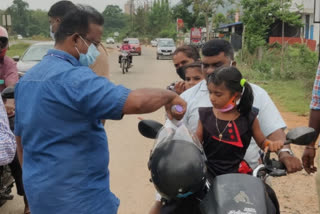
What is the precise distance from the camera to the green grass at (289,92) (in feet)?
32.4

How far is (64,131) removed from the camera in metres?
2.09

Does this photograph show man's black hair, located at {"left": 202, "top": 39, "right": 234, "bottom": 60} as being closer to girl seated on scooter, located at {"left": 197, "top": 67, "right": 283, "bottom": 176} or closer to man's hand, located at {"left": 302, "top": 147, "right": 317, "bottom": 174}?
girl seated on scooter, located at {"left": 197, "top": 67, "right": 283, "bottom": 176}

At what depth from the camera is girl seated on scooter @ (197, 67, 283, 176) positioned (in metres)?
2.59

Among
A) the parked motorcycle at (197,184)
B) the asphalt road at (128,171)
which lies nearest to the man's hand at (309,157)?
the parked motorcycle at (197,184)

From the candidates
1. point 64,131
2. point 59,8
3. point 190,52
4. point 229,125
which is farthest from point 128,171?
point 64,131

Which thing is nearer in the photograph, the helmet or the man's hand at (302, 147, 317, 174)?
the helmet

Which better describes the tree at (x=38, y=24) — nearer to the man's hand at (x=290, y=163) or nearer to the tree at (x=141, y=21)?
the tree at (x=141, y=21)

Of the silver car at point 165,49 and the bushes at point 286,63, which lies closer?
the bushes at point 286,63

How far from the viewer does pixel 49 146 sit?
6.98 feet

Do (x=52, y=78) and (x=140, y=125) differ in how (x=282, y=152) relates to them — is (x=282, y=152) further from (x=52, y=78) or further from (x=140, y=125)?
(x=52, y=78)

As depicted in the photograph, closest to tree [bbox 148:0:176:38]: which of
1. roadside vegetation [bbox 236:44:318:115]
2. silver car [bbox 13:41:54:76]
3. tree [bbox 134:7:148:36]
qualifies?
tree [bbox 134:7:148:36]

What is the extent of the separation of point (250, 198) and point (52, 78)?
3.62 ft

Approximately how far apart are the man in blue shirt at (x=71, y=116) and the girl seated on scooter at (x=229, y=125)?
492mm

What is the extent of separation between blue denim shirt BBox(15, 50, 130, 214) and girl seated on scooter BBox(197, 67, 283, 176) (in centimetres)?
73
